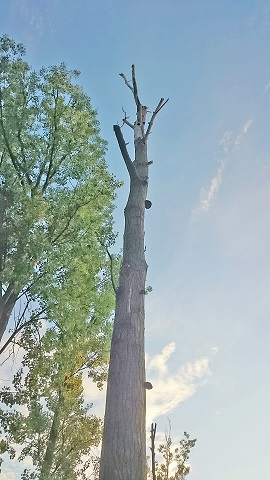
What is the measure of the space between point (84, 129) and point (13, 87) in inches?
82.7

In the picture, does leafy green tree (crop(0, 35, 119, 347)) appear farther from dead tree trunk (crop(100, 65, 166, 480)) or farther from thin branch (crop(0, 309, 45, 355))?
dead tree trunk (crop(100, 65, 166, 480))

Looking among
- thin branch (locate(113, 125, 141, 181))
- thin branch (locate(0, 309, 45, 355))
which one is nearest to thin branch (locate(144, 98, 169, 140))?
thin branch (locate(113, 125, 141, 181))

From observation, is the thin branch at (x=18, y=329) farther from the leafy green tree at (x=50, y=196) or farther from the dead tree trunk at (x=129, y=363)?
the dead tree trunk at (x=129, y=363)

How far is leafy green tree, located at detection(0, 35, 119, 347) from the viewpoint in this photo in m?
9.56

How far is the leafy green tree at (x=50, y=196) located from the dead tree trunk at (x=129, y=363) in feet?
11.6

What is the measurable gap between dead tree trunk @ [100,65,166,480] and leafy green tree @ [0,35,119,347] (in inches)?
139

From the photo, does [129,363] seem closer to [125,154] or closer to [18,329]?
[125,154]

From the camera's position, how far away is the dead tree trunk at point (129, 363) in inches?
159

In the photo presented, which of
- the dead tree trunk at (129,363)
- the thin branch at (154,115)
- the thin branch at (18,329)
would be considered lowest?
the dead tree trunk at (129,363)

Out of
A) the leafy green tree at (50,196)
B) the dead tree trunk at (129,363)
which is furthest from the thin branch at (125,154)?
the leafy green tree at (50,196)

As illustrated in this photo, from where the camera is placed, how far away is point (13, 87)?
11.4 meters

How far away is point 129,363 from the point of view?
4.78 meters

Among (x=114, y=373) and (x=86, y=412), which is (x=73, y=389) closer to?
(x=86, y=412)

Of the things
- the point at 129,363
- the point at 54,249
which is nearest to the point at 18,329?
the point at 54,249
